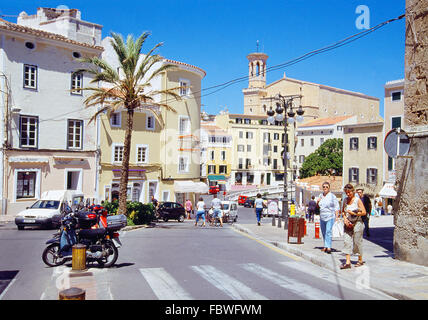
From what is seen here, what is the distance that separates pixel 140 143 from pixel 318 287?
33.6 meters

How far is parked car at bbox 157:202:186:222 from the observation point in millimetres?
35625

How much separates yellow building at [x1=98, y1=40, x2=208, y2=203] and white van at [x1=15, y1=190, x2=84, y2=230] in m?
13.0

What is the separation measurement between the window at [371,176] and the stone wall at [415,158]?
4350cm

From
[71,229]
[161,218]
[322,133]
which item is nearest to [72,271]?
[71,229]

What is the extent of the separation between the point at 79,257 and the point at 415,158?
27.2 ft

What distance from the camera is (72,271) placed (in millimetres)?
10773

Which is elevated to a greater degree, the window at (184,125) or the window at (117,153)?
the window at (184,125)

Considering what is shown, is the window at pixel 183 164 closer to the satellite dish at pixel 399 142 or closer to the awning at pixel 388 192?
the awning at pixel 388 192

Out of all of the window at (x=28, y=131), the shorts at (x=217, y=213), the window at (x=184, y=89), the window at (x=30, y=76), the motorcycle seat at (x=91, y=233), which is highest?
the window at (x=184, y=89)

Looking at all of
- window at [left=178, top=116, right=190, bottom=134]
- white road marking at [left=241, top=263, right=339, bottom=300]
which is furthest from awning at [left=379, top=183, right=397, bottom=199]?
white road marking at [left=241, top=263, right=339, bottom=300]

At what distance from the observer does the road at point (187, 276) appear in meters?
8.46

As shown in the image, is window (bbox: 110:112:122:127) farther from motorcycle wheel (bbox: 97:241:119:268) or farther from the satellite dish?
the satellite dish

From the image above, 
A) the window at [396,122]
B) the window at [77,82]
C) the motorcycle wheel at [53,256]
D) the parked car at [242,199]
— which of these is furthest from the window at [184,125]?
the motorcycle wheel at [53,256]

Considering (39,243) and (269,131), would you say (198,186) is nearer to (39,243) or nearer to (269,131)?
(39,243)
